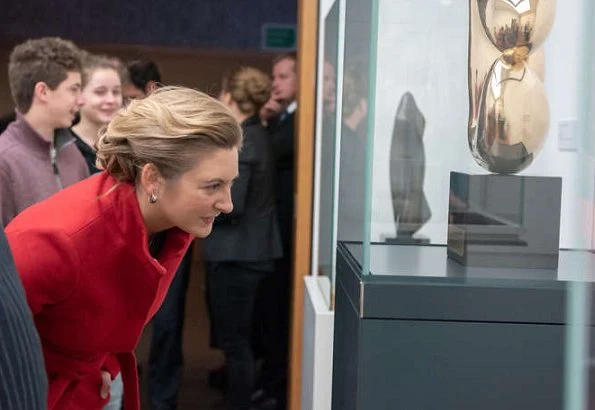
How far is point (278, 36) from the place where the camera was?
508cm

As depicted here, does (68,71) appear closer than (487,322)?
No

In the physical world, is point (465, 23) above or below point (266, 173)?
above

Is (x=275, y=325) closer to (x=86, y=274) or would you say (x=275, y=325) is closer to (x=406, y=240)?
(x=406, y=240)

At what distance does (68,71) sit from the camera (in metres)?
3.26

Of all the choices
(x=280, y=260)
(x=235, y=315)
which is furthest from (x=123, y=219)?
(x=280, y=260)

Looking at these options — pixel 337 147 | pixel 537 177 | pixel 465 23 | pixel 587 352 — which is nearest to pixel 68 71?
pixel 337 147

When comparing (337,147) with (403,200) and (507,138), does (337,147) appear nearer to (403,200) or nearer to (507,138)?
(403,200)

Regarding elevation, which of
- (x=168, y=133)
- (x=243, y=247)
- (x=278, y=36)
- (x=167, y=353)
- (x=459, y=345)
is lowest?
(x=167, y=353)

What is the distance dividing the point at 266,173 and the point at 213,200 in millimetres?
2184

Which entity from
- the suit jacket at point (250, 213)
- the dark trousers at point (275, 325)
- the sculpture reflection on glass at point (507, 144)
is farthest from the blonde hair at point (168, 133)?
the dark trousers at point (275, 325)

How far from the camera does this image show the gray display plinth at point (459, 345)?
5.59 feet

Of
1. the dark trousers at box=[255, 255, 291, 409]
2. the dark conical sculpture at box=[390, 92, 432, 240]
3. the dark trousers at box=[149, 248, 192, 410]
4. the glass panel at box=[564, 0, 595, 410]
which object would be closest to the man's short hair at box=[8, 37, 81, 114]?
the dark trousers at box=[149, 248, 192, 410]

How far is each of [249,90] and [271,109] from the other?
0.49 m

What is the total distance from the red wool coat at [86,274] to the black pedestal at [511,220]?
664 millimetres
